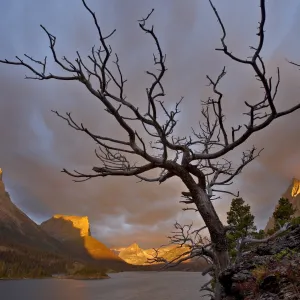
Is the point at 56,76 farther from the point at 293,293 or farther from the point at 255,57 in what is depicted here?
the point at 293,293

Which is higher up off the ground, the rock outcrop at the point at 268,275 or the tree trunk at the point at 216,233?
the tree trunk at the point at 216,233

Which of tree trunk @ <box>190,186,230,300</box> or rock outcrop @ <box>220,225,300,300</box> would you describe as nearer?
rock outcrop @ <box>220,225,300,300</box>

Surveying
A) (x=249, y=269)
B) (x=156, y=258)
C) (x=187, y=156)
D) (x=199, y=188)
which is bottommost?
(x=249, y=269)

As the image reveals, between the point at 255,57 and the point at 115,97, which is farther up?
the point at 115,97

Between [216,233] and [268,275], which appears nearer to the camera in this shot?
[268,275]

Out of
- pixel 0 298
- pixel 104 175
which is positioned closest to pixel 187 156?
pixel 104 175

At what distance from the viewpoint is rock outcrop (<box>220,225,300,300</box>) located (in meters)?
5.84

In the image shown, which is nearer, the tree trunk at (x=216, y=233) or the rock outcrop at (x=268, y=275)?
the rock outcrop at (x=268, y=275)

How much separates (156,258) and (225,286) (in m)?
4.47

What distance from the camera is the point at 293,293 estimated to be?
5508mm

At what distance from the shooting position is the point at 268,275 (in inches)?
247

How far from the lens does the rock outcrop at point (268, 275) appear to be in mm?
5840

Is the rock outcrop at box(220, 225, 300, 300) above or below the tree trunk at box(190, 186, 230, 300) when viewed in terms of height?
below

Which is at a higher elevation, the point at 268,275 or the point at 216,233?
the point at 216,233
